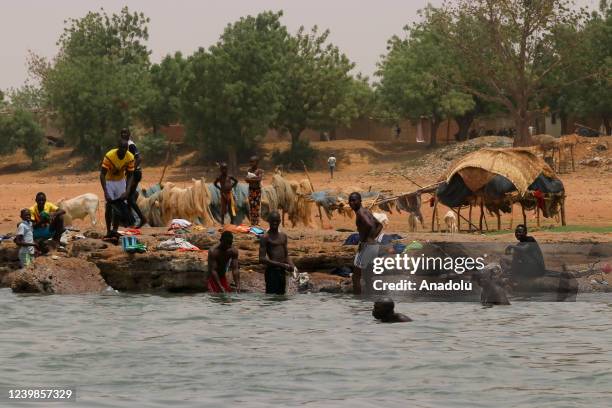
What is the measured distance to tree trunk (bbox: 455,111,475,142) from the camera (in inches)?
2431

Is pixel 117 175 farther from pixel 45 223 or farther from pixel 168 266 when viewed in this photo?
pixel 45 223

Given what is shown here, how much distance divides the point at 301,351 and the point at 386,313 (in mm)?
2048

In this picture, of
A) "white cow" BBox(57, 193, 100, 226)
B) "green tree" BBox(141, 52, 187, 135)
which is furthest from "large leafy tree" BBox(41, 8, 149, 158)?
"white cow" BBox(57, 193, 100, 226)

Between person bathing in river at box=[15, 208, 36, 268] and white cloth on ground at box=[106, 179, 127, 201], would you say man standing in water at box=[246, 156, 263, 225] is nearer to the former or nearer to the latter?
white cloth on ground at box=[106, 179, 127, 201]

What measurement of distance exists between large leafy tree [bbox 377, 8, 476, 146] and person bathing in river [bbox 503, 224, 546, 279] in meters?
35.1

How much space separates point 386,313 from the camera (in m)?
16.7

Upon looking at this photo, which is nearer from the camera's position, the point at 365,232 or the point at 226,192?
the point at 365,232

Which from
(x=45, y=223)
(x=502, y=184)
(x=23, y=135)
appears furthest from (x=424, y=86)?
(x=45, y=223)

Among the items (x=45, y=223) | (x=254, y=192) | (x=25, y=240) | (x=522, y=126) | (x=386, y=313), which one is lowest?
(x=386, y=313)

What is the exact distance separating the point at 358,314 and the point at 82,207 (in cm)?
1221

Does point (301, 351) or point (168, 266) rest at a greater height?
point (168, 266)

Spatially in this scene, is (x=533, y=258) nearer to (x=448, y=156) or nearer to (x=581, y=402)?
(x=581, y=402)

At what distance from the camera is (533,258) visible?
1922cm

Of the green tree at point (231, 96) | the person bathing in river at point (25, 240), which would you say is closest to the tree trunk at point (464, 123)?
the green tree at point (231, 96)
